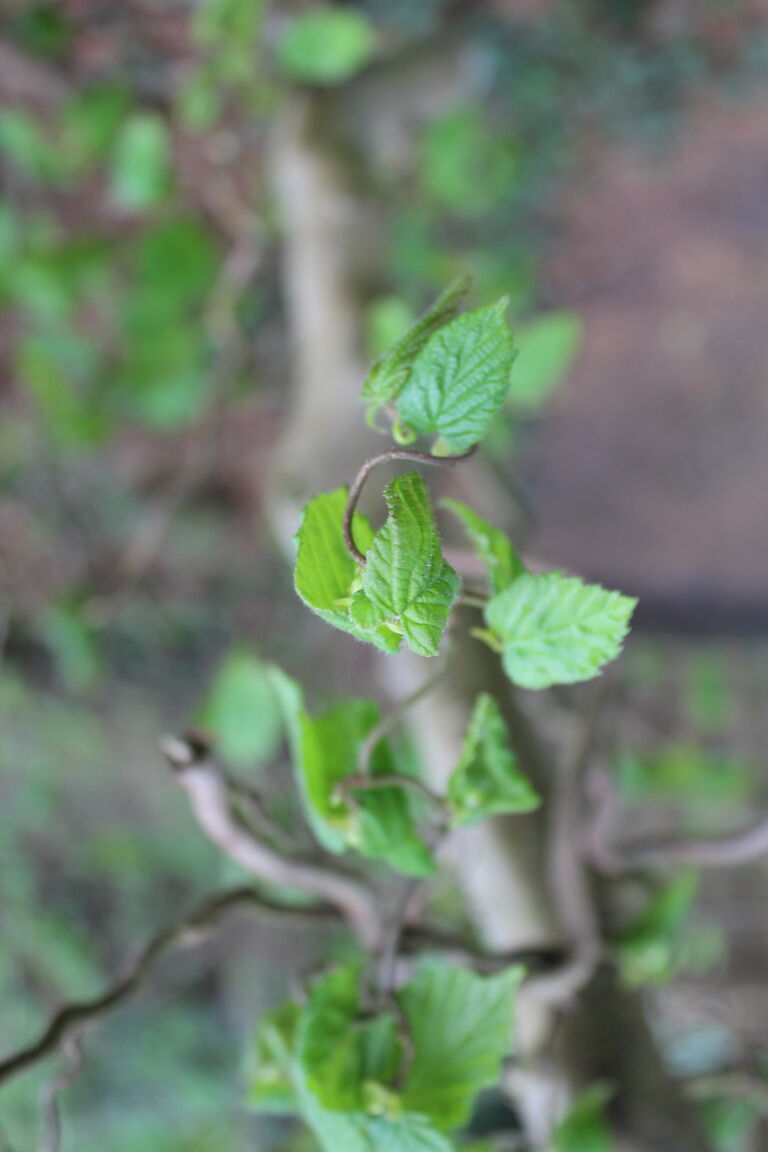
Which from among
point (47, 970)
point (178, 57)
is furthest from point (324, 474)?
point (47, 970)

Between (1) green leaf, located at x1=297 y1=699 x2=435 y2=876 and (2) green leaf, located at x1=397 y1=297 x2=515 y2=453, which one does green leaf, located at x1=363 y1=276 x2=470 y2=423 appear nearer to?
(2) green leaf, located at x1=397 y1=297 x2=515 y2=453

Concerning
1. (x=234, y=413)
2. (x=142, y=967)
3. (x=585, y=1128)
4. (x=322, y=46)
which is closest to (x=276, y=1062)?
(x=142, y=967)

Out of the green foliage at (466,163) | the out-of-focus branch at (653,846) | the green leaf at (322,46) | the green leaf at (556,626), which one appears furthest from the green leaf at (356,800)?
the green foliage at (466,163)

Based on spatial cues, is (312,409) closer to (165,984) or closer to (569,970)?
(569,970)

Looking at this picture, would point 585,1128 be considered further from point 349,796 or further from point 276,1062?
point 349,796

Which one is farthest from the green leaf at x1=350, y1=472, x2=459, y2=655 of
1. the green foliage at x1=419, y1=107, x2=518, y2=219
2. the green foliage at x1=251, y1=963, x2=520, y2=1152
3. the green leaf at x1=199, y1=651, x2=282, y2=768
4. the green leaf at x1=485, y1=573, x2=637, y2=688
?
the green foliage at x1=419, y1=107, x2=518, y2=219
